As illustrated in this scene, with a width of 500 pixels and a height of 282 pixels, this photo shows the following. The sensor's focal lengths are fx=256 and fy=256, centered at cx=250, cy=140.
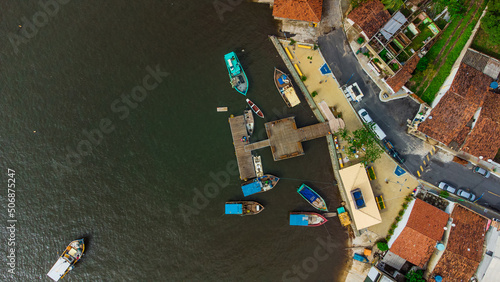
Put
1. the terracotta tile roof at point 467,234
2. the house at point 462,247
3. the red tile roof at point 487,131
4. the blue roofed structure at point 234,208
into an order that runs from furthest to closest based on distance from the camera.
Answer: the blue roofed structure at point 234,208, the terracotta tile roof at point 467,234, the house at point 462,247, the red tile roof at point 487,131

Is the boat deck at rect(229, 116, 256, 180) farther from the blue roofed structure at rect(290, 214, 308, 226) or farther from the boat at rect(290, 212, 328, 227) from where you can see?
the boat at rect(290, 212, 328, 227)

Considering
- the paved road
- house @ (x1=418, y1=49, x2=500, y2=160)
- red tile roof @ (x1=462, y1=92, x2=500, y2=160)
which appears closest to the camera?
red tile roof @ (x1=462, y1=92, x2=500, y2=160)

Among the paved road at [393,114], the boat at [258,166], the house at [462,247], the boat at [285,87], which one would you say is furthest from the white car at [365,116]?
the house at [462,247]

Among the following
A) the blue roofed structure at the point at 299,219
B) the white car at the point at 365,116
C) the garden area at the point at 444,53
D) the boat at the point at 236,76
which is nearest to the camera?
the garden area at the point at 444,53

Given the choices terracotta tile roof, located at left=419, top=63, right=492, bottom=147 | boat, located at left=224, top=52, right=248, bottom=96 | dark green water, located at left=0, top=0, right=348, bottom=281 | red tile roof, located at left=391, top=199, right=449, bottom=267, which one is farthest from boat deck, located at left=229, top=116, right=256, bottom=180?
terracotta tile roof, located at left=419, top=63, right=492, bottom=147

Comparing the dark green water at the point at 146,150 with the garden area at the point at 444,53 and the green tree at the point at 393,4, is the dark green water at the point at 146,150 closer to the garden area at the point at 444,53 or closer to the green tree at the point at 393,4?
the green tree at the point at 393,4

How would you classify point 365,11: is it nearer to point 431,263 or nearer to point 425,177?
point 425,177

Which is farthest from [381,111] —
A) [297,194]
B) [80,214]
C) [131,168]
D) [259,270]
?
[80,214]
